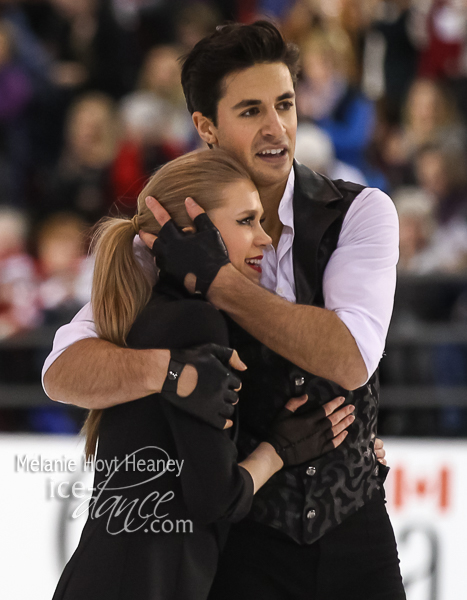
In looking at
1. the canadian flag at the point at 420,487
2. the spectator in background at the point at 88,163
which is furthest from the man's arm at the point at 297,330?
the spectator in background at the point at 88,163

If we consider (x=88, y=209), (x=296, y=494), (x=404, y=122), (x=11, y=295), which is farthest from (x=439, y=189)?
(x=296, y=494)

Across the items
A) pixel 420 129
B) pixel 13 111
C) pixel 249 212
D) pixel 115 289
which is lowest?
pixel 115 289

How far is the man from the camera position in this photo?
1.96m

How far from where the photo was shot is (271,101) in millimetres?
2289

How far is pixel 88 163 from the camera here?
5.86 m

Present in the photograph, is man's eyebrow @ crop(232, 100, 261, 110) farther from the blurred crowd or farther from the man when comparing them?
the blurred crowd

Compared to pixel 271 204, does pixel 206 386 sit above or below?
below

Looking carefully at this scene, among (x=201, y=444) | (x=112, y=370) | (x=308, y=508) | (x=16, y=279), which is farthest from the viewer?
(x=16, y=279)

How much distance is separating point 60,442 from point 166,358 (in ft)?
6.58

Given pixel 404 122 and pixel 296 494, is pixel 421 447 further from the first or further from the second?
pixel 404 122

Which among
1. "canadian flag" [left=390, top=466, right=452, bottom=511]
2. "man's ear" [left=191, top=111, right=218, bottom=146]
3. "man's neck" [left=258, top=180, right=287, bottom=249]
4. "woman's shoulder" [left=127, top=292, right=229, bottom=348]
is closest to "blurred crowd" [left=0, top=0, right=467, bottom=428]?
"canadian flag" [left=390, top=466, right=452, bottom=511]

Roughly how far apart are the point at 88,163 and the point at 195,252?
411 cm

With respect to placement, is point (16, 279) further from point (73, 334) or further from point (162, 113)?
point (73, 334)

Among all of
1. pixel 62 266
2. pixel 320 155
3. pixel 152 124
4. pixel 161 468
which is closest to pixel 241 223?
pixel 161 468
